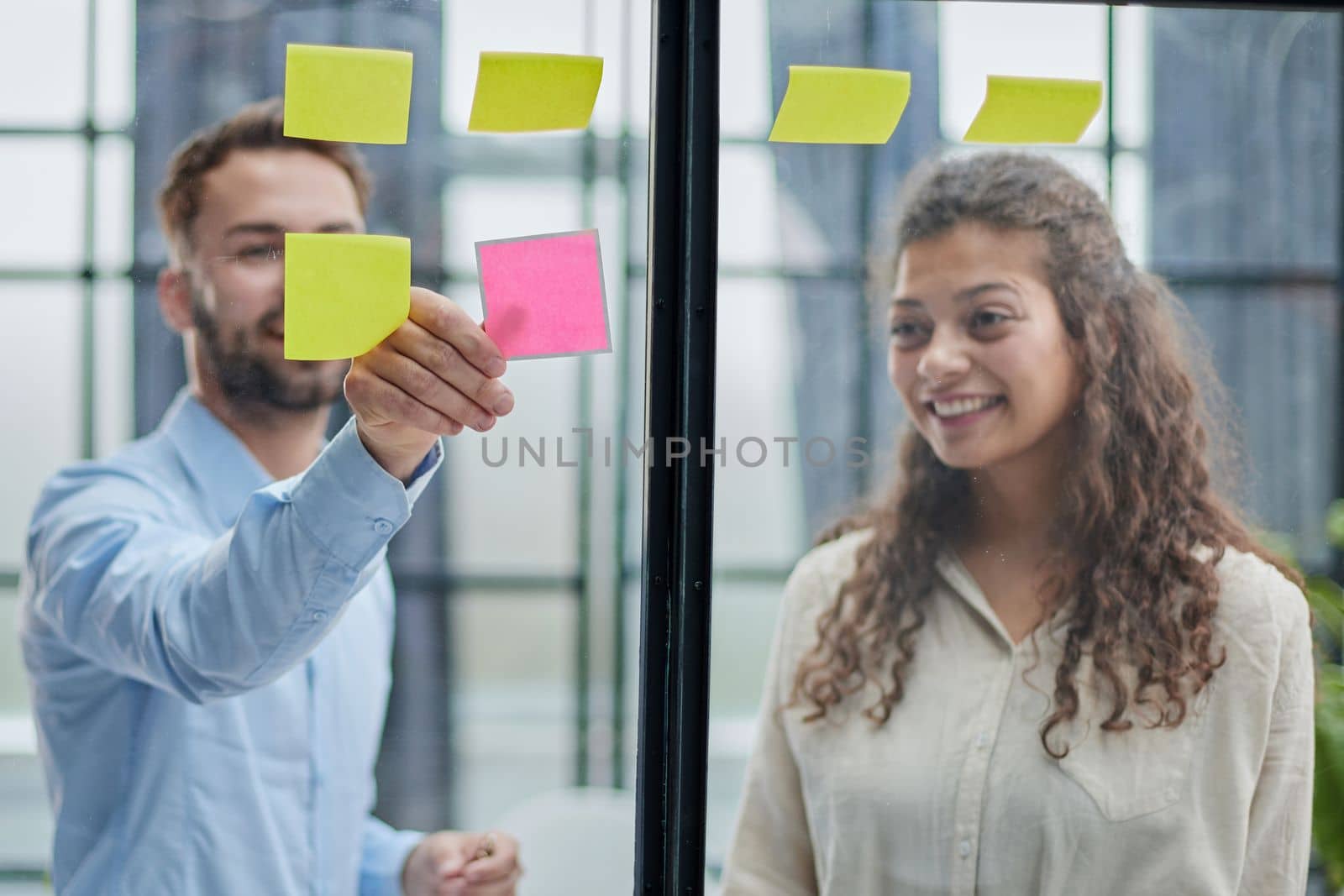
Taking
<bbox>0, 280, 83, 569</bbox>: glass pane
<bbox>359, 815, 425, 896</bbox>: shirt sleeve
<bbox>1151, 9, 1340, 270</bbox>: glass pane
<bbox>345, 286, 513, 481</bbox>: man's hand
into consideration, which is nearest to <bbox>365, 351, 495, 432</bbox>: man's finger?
<bbox>345, 286, 513, 481</bbox>: man's hand

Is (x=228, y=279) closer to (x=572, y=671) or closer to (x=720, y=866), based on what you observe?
(x=572, y=671)

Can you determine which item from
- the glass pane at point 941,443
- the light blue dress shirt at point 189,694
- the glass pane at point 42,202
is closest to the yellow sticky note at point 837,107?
the glass pane at point 941,443

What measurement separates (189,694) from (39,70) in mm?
680

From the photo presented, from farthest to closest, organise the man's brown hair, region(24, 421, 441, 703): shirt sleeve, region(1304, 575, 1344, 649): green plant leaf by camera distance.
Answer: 1. region(1304, 575, 1344, 649): green plant leaf
2. the man's brown hair
3. region(24, 421, 441, 703): shirt sleeve

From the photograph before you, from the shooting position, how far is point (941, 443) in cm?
113

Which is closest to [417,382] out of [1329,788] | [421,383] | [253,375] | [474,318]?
[421,383]

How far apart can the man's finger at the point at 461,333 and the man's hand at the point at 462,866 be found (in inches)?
21.3

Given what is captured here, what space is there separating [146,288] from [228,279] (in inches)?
3.8

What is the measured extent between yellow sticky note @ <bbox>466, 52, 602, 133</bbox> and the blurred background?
0.06 feet

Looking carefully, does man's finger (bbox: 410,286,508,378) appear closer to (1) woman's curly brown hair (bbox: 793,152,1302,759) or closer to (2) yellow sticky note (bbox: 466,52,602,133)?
(2) yellow sticky note (bbox: 466,52,602,133)

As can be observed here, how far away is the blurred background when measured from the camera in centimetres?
107

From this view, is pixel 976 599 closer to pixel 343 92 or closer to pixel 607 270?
pixel 607 270

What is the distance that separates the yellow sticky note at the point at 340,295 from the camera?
99 cm

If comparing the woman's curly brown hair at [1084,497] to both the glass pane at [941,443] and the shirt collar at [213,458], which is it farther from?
the shirt collar at [213,458]
